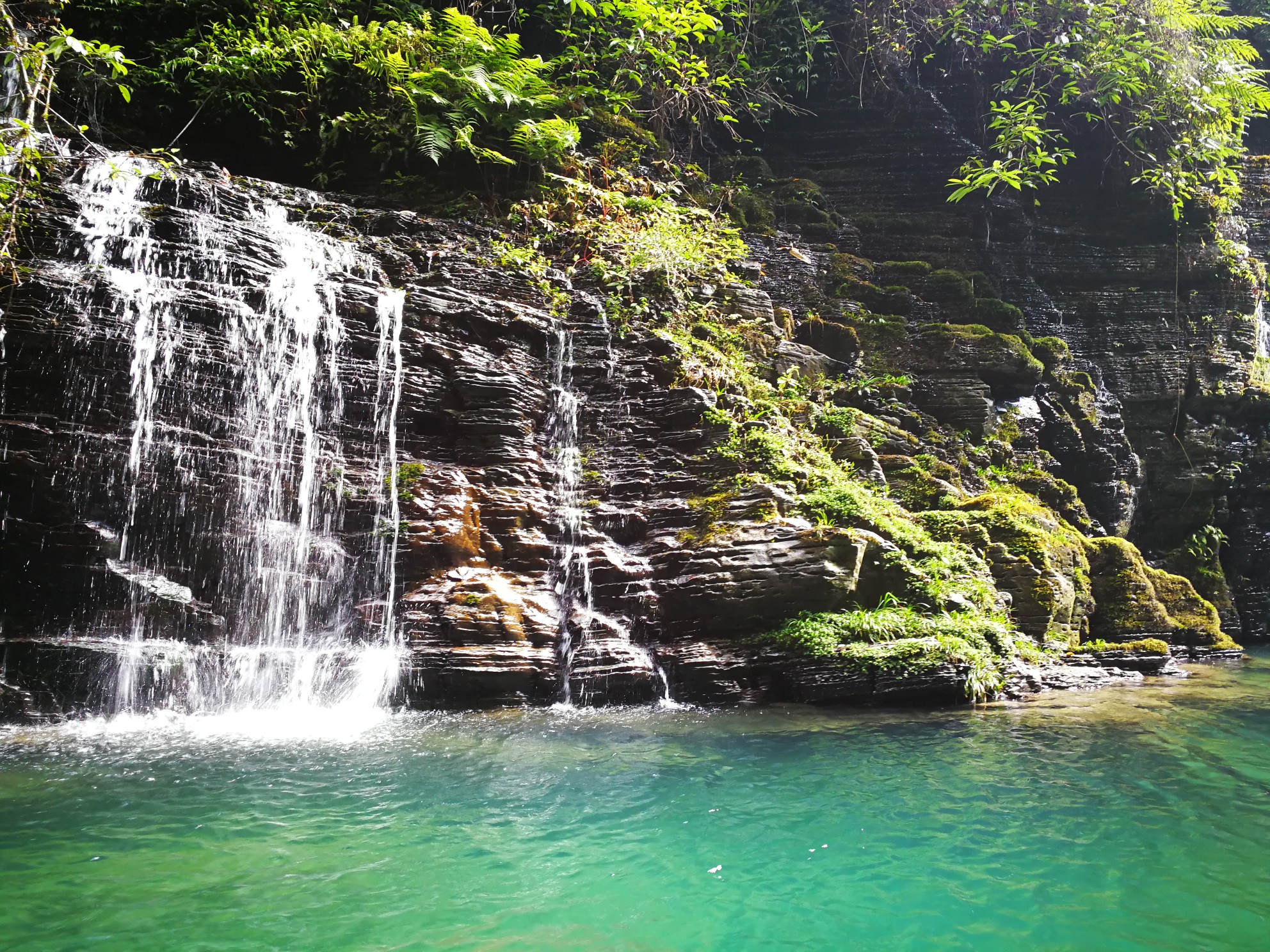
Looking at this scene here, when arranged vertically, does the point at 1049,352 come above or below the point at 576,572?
above

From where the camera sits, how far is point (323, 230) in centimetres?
1056

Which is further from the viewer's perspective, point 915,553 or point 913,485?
point 913,485

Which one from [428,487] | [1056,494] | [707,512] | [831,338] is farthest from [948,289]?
→ [428,487]

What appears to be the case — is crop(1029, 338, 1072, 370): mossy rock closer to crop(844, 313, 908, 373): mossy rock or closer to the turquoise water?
crop(844, 313, 908, 373): mossy rock

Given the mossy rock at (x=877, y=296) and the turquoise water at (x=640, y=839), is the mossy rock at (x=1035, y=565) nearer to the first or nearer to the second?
the turquoise water at (x=640, y=839)

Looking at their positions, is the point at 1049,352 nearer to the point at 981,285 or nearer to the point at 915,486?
the point at 981,285

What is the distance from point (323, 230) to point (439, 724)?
7.10 meters

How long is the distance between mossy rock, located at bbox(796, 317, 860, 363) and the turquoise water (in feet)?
27.4

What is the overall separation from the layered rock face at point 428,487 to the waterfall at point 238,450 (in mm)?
32

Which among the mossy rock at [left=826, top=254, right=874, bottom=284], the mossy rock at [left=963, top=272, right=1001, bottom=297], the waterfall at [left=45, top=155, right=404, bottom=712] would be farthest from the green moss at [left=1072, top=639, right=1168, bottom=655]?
the waterfall at [left=45, top=155, right=404, bottom=712]

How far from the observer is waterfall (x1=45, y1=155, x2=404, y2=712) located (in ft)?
26.3

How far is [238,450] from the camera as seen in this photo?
343 inches

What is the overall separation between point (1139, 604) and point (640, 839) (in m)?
10.8

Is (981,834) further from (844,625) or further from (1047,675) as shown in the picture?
(1047,675)
